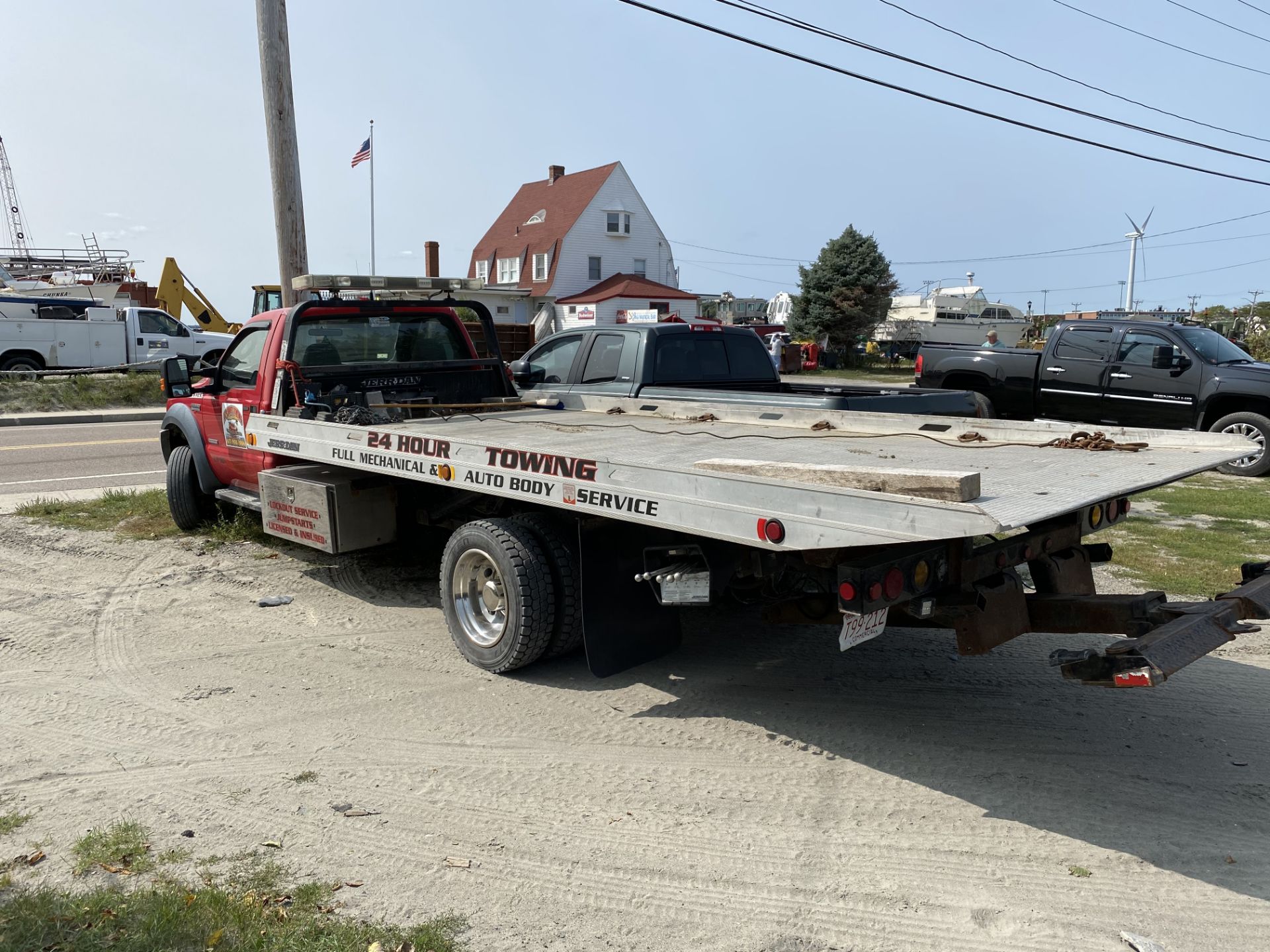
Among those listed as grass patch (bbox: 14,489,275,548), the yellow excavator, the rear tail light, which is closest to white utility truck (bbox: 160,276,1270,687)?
the rear tail light

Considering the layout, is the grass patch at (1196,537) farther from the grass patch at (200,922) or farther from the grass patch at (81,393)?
the grass patch at (81,393)

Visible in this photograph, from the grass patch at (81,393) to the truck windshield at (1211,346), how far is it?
19661 mm

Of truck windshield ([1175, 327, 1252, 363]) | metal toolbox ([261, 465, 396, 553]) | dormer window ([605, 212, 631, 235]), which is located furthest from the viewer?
dormer window ([605, 212, 631, 235])

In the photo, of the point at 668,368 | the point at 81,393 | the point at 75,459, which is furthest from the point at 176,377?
the point at 81,393

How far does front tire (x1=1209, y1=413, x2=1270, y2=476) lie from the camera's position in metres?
11.5

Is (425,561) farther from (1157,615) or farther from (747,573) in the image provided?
(1157,615)

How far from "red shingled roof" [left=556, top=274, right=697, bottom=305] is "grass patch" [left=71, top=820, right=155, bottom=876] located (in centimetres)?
4327

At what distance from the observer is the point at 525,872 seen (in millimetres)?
3332

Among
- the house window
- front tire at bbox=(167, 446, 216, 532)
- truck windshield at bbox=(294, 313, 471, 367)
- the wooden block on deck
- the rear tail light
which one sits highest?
the house window

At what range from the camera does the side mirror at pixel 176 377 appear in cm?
800

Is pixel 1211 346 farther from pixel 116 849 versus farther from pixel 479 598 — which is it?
pixel 116 849

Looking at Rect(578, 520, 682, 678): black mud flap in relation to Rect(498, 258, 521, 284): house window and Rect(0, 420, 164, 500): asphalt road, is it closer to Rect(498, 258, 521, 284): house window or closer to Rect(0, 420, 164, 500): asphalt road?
Rect(0, 420, 164, 500): asphalt road

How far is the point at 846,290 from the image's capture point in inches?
1550

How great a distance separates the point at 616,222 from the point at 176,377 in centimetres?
4318
